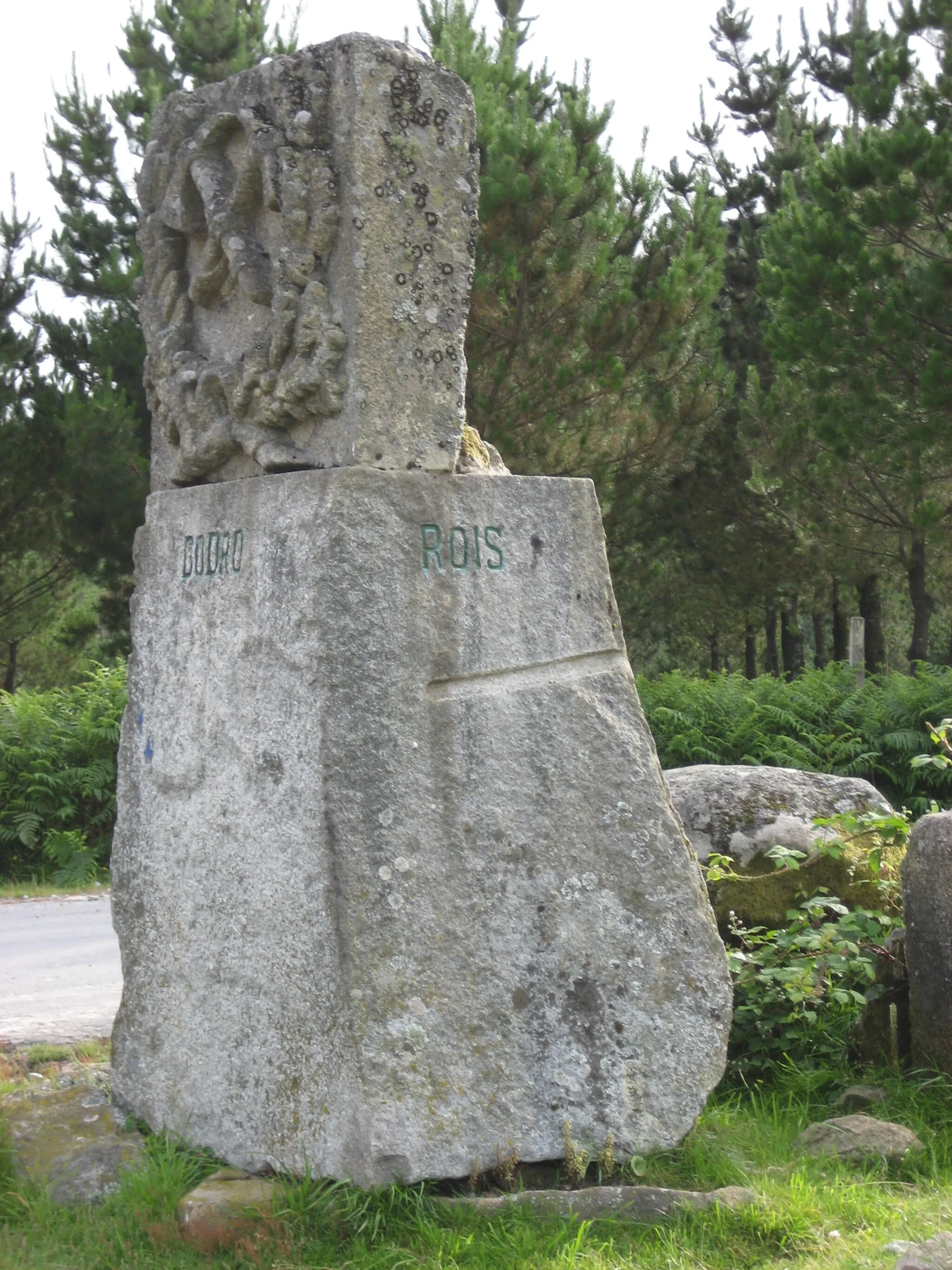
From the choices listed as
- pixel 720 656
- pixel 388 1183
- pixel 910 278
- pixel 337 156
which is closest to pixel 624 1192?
pixel 388 1183

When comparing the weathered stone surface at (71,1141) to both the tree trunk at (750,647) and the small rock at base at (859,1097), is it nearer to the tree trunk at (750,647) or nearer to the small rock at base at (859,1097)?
the small rock at base at (859,1097)

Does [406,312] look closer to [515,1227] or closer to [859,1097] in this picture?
[515,1227]

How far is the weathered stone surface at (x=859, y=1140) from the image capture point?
141 inches

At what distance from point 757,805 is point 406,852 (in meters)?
2.12

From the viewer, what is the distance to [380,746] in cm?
325

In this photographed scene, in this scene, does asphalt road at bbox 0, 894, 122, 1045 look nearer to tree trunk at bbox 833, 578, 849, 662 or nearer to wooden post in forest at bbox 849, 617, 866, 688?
wooden post in forest at bbox 849, 617, 866, 688

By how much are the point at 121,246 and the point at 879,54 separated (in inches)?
274

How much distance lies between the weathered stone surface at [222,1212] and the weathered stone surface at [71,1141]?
342mm

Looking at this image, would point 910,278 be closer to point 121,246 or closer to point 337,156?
point 121,246

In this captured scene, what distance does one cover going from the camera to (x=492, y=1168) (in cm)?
328

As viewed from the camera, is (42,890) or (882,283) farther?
(882,283)

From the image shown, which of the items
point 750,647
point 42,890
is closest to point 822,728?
point 42,890

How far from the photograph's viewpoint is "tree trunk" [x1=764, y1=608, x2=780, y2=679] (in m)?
20.0

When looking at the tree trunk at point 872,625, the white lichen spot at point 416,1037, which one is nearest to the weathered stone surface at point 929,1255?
the white lichen spot at point 416,1037
